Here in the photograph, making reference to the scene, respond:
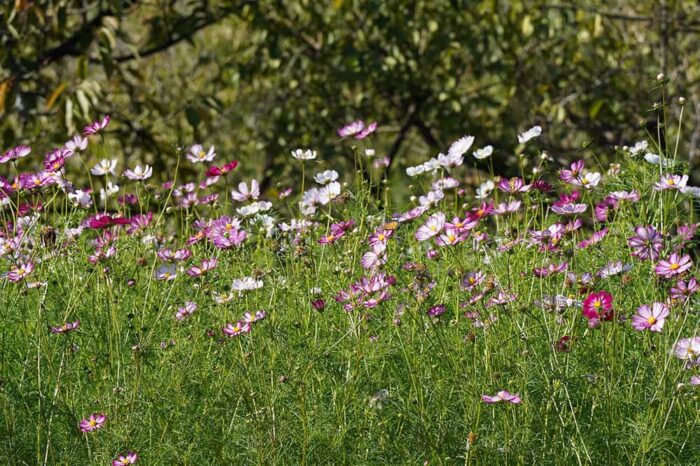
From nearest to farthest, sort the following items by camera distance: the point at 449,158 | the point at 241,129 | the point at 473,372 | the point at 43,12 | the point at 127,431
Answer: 1. the point at 127,431
2. the point at 473,372
3. the point at 449,158
4. the point at 43,12
5. the point at 241,129

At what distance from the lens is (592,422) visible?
2100mm

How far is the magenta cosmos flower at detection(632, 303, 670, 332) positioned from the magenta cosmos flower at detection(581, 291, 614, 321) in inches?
2.6

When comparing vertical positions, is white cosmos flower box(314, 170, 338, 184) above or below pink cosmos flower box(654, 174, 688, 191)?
below

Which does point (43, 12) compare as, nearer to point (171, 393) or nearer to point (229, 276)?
point (229, 276)

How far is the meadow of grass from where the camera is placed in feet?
6.66

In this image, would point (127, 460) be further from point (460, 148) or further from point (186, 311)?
point (460, 148)

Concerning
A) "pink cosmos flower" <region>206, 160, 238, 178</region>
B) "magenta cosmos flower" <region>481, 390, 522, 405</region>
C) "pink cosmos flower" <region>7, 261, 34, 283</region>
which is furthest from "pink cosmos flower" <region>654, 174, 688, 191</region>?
"pink cosmos flower" <region>7, 261, 34, 283</region>

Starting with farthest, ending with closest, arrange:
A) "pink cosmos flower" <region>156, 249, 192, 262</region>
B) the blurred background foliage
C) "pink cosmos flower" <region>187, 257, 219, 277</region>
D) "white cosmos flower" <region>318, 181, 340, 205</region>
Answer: the blurred background foliage
"white cosmos flower" <region>318, 181, 340, 205</region>
"pink cosmos flower" <region>156, 249, 192, 262</region>
"pink cosmos flower" <region>187, 257, 219, 277</region>

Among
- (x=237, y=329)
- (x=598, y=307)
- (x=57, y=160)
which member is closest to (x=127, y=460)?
(x=237, y=329)

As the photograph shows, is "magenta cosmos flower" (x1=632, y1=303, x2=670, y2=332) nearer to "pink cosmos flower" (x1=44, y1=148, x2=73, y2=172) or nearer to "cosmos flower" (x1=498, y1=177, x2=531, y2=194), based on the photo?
"cosmos flower" (x1=498, y1=177, x2=531, y2=194)

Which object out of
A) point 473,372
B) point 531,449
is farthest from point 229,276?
point 531,449

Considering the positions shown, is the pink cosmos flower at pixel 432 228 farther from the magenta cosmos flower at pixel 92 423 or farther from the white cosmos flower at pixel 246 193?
the magenta cosmos flower at pixel 92 423

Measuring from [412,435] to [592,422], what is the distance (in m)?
0.35

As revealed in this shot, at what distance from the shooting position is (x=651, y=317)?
1.91 metres
